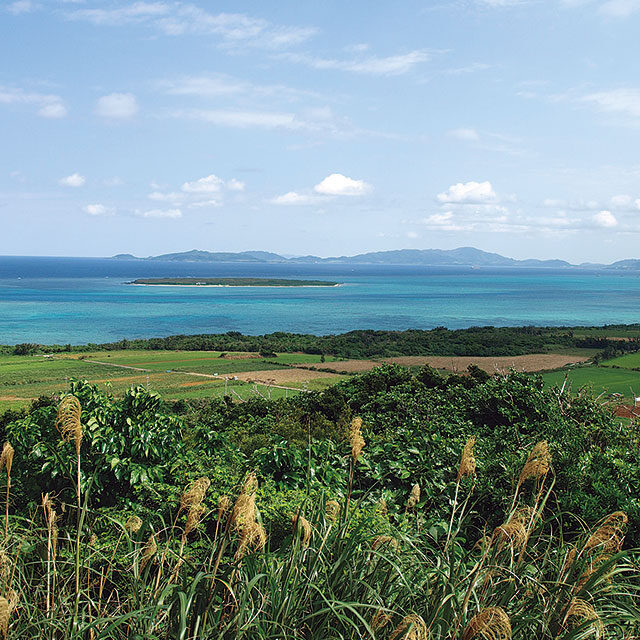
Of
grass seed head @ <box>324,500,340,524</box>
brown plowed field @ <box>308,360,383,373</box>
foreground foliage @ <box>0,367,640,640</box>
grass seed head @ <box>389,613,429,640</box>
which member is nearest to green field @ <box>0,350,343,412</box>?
brown plowed field @ <box>308,360,383,373</box>

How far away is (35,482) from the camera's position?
5859 millimetres

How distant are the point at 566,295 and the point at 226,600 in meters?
157

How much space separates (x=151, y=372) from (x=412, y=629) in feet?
139

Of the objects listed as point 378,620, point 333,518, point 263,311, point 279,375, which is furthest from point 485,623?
point 263,311

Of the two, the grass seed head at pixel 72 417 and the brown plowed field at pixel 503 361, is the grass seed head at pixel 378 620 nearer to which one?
the grass seed head at pixel 72 417

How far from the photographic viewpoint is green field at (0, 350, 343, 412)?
103 ft

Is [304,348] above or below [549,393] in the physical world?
below

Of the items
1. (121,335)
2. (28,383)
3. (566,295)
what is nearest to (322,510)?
(28,383)

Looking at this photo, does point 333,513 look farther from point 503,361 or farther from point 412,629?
point 503,361

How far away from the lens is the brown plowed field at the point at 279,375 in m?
36.8

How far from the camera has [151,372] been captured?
4250 centimetres

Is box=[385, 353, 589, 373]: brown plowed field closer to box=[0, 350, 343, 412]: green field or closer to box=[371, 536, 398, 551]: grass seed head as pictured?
box=[0, 350, 343, 412]: green field

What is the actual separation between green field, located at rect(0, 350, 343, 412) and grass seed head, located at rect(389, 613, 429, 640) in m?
23.5

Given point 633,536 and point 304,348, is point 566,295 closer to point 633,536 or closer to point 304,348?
point 304,348
